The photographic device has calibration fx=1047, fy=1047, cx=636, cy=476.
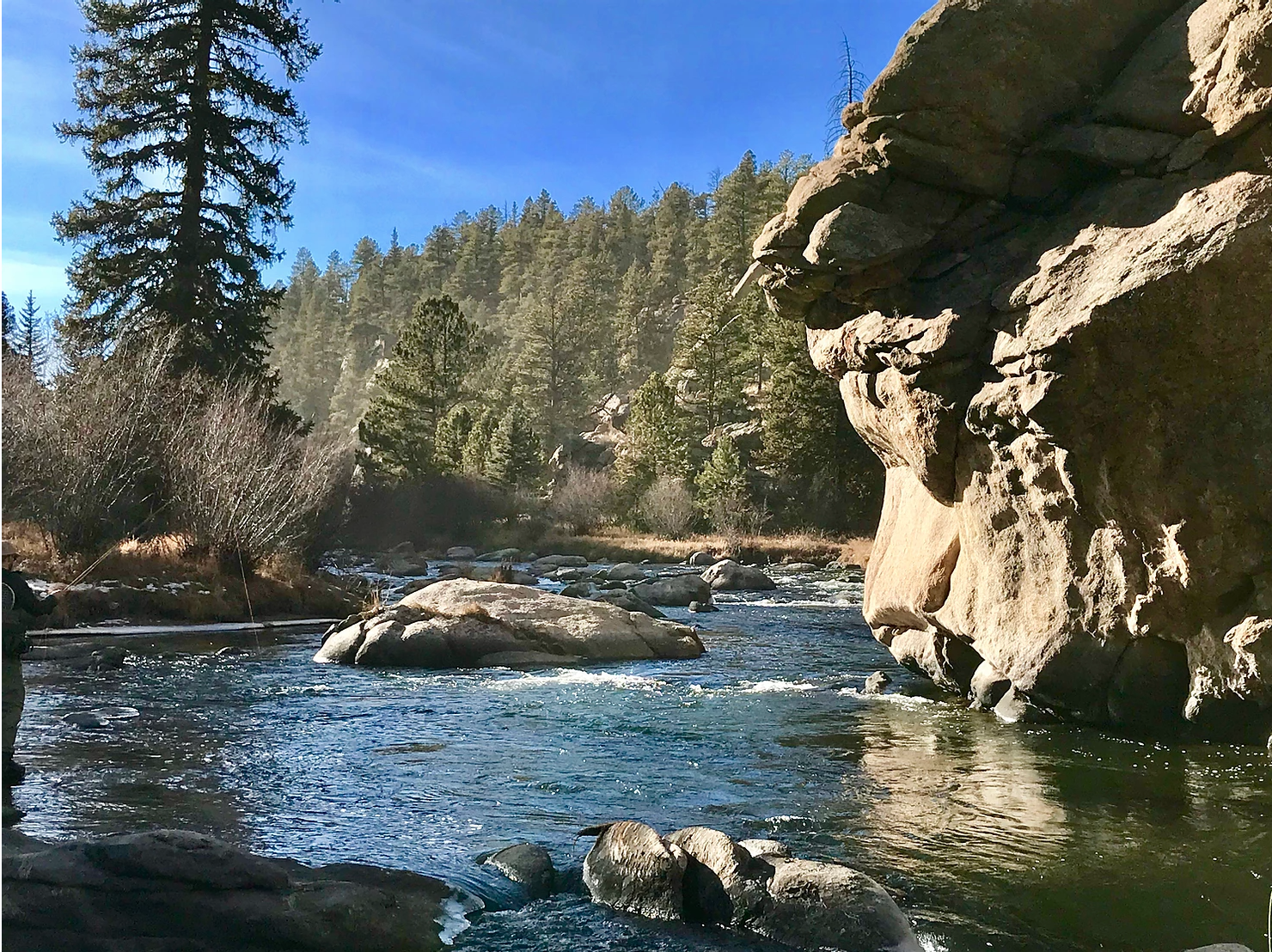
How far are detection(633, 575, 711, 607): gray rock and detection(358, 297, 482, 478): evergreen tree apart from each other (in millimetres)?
30346

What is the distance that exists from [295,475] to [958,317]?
54.9 ft

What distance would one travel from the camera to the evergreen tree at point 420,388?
2212 inches

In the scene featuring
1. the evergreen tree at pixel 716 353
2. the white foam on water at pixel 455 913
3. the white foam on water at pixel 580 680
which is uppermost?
the evergreen tree at pixel 716 353

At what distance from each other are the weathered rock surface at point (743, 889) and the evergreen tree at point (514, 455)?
160 feet

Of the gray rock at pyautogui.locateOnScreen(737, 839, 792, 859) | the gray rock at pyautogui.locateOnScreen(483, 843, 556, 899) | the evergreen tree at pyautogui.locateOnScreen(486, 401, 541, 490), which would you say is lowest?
the gray rock at pyautogui.locateOnScreen(483, 843, 556, 899)

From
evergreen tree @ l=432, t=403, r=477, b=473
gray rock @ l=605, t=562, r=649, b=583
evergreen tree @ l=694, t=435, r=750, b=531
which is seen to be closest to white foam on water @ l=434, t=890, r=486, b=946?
gray rock @ l=605, t=562, r=649, b=583

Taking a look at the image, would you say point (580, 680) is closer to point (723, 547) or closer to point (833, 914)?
point (833, 914)

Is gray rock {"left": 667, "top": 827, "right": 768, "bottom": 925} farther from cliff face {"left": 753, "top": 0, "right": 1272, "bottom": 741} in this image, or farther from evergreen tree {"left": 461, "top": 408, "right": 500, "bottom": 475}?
evergreen tree {"left": 461, "top": 408, "right": 500, "bottom": 475}

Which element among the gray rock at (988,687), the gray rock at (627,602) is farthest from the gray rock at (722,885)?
the gray rock at (627,602)

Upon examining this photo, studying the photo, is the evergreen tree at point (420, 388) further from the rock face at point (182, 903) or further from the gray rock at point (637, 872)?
the rock face at point (182, 903)

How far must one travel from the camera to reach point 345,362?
11781 centimetres

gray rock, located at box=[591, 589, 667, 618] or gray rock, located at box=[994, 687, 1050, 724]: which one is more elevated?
gray rock, located at box=[591, 589, 667, 618]

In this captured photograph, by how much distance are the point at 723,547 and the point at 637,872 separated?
37030 millimetres

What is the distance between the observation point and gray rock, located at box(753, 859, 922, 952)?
5.73 meters
